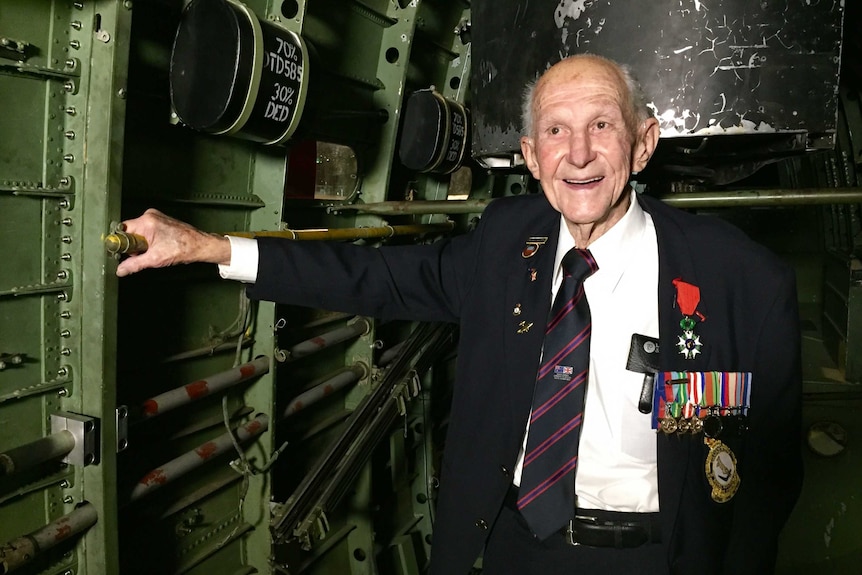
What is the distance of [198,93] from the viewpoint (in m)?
2.00

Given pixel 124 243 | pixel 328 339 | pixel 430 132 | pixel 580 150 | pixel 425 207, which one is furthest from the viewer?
pixel 430 132

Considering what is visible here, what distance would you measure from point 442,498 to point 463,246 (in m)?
0.84

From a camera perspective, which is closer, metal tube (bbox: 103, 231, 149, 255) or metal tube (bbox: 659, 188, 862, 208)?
metal tube (bbox: 103, 231, 149, 255)

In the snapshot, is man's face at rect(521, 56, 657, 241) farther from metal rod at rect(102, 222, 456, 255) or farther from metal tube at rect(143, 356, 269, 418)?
metal tube at rect(143, 356, 269, 418)

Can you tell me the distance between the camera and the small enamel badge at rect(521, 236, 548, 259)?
196cm

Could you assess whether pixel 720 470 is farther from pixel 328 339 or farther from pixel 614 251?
pixel 328 339

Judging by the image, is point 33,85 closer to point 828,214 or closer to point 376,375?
point 376,375

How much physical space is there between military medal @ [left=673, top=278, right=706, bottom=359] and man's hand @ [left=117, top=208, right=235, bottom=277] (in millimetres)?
1348


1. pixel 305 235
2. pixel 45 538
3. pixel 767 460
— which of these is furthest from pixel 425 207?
pixel 45 538

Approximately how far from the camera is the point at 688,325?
1716mm

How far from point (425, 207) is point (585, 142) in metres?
1.36

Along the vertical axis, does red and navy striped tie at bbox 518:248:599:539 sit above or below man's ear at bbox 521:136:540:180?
below

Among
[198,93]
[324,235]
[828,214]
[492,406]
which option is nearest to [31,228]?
[198,93]

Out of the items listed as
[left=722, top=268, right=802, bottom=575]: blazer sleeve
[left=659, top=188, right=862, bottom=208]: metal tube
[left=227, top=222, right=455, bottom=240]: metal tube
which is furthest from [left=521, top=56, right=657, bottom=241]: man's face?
[left=227, top=222, right=455, bottom=240]: metal tube
